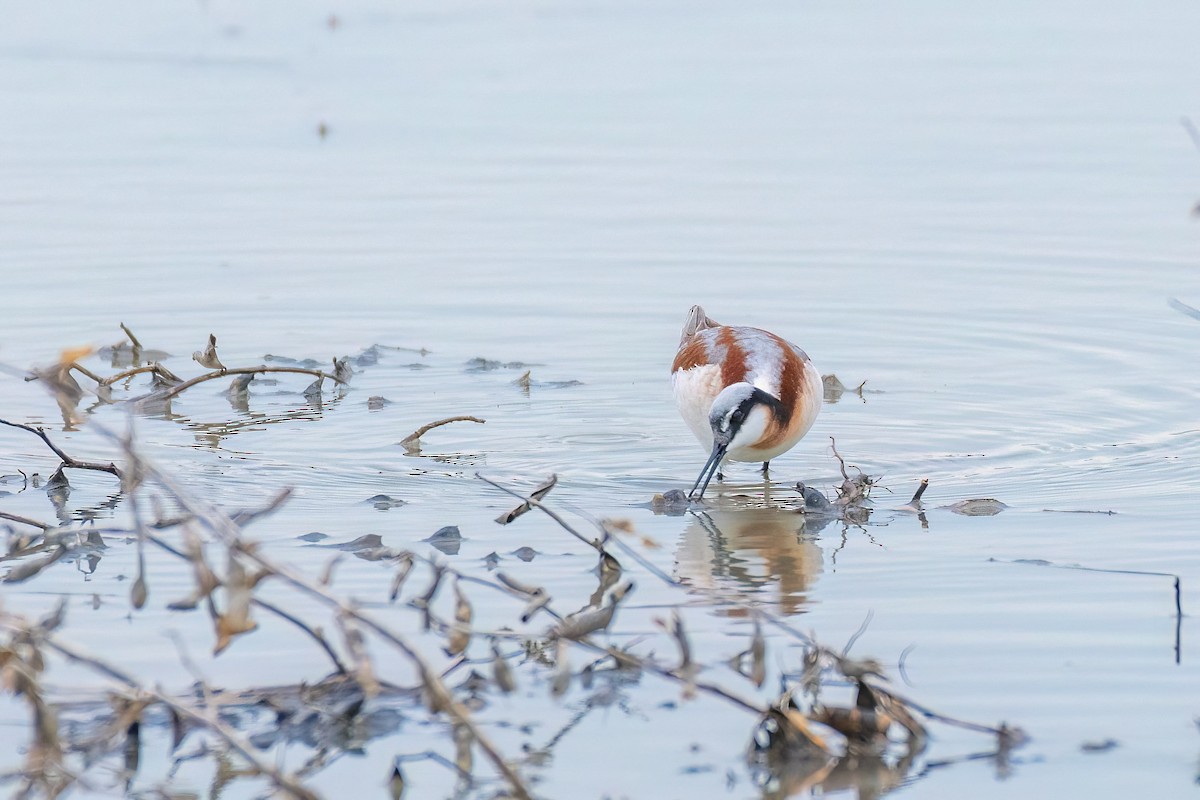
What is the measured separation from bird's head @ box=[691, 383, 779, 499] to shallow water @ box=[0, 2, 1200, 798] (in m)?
0.32

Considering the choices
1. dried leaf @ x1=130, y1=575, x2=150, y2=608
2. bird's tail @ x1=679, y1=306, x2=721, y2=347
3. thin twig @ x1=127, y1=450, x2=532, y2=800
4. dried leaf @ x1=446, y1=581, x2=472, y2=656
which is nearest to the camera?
thin twig @ x1=127, y1=450, x2=532, y2=800

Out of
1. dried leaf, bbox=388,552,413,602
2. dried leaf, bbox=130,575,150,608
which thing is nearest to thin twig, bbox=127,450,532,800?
dried leaf, bbox=130,575,150,608

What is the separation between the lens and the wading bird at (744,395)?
8.70 meters

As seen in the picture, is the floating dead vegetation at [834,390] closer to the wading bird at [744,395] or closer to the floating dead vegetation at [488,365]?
the wading bird at [744,395]

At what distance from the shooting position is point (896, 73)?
19.8 metres

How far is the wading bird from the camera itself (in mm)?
8703

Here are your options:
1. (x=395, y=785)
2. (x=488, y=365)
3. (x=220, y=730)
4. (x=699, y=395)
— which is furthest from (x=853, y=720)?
(x=488, y=365)

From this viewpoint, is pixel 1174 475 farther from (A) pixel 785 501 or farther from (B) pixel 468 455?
(B) pixel 468 455

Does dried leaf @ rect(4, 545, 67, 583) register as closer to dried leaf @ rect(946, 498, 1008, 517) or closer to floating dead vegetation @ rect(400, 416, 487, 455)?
floating dead vegetation @ rect(400, 416, 487, 455)

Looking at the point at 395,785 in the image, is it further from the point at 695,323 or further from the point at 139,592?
the point at 695,323

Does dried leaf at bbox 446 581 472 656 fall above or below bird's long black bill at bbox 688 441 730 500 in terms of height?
above

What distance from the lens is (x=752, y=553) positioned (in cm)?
793

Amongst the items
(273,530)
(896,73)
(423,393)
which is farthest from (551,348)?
(896,73)

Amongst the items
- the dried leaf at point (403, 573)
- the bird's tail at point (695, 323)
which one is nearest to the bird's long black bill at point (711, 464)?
the bird's tail at point (695, 323)
